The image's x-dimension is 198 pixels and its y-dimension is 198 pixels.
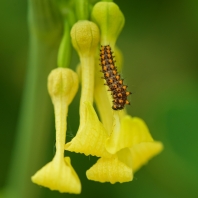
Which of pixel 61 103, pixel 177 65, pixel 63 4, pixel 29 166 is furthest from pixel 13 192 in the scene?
pixel 177 65

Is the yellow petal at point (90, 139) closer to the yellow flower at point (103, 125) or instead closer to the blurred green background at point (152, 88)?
the yellow flower at point (103, 125)

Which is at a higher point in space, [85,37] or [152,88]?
[152,88]

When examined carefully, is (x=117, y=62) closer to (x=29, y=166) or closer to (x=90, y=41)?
(x=90, y=41)

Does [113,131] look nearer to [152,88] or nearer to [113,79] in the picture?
[113,79]

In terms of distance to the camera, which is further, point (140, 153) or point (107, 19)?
point (140, 153)

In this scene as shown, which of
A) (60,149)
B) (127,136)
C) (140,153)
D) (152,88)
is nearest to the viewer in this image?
(127,136)

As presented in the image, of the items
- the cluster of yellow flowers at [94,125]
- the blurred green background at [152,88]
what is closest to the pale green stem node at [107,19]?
the cluster of yellow flowers at [94,125]

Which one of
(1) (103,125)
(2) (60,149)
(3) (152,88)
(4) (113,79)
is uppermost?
(3) (152,88)

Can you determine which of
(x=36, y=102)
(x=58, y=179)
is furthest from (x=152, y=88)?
A: (x=58, y=179)
